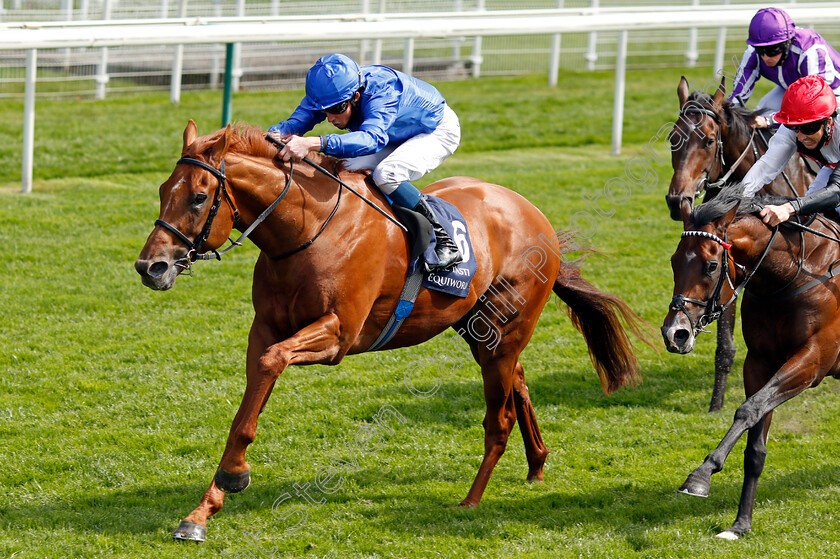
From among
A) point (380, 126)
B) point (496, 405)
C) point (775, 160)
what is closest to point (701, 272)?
point (775, 160)

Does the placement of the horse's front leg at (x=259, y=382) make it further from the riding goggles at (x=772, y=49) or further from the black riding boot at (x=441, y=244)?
the riding goggles at (x=772, y=49)

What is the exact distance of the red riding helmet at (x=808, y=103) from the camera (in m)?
4.66

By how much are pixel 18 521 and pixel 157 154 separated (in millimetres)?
7050

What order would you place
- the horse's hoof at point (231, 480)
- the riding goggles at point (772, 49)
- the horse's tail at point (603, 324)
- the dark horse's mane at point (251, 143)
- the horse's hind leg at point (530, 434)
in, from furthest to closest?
1. the riding goggles at point (772, 49)
2. the horse's tail at point (603, 324)
3. the horse's hind leg at point (530, 434)
4. the dark horse's mane at point (251, 143)
5. the horse's hoof at point (231, 480)

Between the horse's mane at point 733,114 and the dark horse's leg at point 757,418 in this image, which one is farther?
the horse's mane at point 733,114

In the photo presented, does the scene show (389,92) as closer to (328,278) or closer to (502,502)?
(328,278)

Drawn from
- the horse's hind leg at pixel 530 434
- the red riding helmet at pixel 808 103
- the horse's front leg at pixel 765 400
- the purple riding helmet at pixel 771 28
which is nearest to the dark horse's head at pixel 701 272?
the horse's front leg at pixel 765 400

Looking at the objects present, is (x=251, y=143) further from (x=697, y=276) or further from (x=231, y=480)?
(x=697, y=276)

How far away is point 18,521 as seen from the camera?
4.57 metres

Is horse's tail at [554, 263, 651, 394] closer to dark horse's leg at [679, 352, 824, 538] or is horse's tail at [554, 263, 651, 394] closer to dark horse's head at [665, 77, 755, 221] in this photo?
dark horse's head at [665, 77, 755, 221]

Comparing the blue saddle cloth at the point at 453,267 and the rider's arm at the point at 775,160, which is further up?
the rider's arm at the point at 775,160

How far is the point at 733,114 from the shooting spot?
6352mm

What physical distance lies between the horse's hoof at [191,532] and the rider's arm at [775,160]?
10.3ft

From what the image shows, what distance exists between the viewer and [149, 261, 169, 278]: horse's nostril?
12.7 ft
